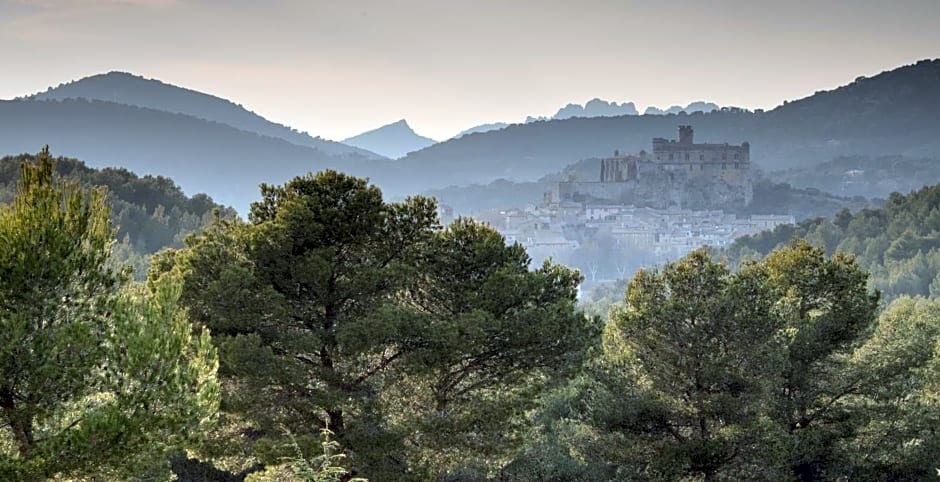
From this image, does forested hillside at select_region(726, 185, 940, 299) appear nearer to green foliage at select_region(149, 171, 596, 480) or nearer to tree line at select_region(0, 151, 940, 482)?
tree line at select_region(0, 151, 940, 482)

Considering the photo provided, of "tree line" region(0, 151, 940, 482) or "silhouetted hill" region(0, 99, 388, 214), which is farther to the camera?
"silhouetted hill" region(0, 99, 388, 214)

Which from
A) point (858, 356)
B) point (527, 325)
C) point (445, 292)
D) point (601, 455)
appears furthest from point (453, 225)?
point (858, 356)

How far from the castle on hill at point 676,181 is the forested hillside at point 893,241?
63.6 metres

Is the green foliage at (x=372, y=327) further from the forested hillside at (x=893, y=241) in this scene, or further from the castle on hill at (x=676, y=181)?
the castle on hill at (x=676, y=181)

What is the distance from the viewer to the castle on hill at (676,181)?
12794cm

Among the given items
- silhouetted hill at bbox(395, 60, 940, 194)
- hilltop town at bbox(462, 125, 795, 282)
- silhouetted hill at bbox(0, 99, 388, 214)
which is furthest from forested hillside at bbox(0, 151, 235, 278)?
silhouetted hill at bbox(395, 60, 940, 194)

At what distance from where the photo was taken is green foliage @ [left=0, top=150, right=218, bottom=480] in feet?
17.8

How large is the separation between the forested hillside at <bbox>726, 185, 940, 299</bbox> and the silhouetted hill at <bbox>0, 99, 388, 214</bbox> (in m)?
113

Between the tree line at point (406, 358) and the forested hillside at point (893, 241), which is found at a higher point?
the tree line at point (406, 358)

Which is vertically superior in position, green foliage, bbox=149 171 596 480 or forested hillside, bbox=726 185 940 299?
green foliage, bbox=149 171 596 480

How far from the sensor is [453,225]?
10.3 meters

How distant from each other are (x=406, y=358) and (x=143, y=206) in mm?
31632

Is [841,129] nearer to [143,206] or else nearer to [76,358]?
[143,206]

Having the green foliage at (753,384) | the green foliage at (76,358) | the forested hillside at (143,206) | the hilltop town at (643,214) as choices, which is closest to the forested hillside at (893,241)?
the forested hillside at (143,206)
